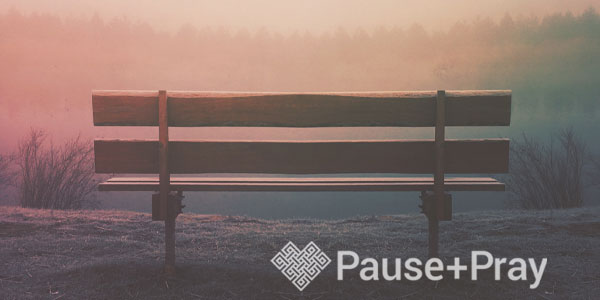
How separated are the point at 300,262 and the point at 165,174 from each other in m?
1.07

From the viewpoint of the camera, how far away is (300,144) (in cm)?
301

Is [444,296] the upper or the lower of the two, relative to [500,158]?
lower

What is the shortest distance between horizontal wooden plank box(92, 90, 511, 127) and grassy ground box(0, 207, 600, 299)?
97 cm

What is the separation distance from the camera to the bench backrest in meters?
2.94

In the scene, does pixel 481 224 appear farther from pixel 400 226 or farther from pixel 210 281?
pixel 210 281

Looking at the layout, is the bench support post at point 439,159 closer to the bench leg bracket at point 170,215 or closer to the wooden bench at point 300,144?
the wooden bench at point 300,144

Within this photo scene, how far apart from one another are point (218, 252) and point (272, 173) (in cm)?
120

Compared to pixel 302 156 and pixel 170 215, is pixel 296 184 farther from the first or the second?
pixel 170 215

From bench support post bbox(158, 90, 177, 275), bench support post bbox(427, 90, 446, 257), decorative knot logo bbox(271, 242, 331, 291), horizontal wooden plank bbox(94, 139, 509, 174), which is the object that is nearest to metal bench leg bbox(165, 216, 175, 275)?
bench support post bbox(158, 90, 177, 275)

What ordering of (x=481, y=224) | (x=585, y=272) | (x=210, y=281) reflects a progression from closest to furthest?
1. (x=210, y=281)
2. (x=585, y=272)
3. (x=481, y=224)

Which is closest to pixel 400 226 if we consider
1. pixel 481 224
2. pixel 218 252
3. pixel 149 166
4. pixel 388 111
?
pixel 481 224

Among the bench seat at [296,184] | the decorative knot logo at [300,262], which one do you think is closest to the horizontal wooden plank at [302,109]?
the bench seat at [296,184]

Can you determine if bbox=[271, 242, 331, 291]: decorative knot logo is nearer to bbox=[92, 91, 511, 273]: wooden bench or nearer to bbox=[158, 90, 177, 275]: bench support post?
bbox=[92, 91, 511, 273]: wooden bench

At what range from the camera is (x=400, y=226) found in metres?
5.04
